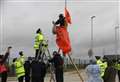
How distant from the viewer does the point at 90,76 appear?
596 inches

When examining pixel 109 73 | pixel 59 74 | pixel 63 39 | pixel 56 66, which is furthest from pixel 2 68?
pixel 109 73

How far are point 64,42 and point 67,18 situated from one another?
36.0 inches

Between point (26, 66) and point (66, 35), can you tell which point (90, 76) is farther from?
point (26, 66)

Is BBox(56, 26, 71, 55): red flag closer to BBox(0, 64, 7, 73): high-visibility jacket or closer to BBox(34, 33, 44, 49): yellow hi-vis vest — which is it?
BBox(34, 33, 44, 49): yellow hi-vis vest

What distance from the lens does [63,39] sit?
17000 mm

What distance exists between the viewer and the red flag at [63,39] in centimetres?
1698

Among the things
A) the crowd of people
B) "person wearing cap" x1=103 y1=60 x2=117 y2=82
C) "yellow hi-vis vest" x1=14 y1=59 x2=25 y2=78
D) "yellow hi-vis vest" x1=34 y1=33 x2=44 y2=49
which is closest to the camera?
the crowd of people

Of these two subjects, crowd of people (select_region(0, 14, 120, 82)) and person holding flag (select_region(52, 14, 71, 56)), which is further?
person holding flag (select_region(52, 14, 71, 56))

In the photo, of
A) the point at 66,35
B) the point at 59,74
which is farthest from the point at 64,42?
the point at 59,74

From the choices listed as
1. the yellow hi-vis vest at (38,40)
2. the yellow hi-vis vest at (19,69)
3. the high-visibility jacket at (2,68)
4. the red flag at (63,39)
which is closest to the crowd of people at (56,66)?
the yellow hi-vis vest at (38,40)

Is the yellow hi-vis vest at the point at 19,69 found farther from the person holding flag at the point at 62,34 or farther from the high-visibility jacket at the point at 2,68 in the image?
the person holding flag at the point at 62,34

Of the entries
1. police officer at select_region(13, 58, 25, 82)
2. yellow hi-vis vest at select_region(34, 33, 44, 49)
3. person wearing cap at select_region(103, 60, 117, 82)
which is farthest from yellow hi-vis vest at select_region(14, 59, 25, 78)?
person wearing cap at select_region(103, 60, 117, 82)

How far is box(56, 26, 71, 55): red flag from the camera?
16984 mm

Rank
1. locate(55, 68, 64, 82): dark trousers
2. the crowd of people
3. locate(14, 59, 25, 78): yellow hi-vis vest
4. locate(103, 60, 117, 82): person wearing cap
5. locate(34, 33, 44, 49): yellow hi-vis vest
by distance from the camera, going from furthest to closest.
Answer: locate(14, 59, 25, 78): yellow hi-vis vest < locate(34, 33, 44, 49): yellow hi-vis vest < locate(55, 68, 64, 82): dark trousers < locate(103, 60, 117, 82): person wearing cap < the crowd of people
